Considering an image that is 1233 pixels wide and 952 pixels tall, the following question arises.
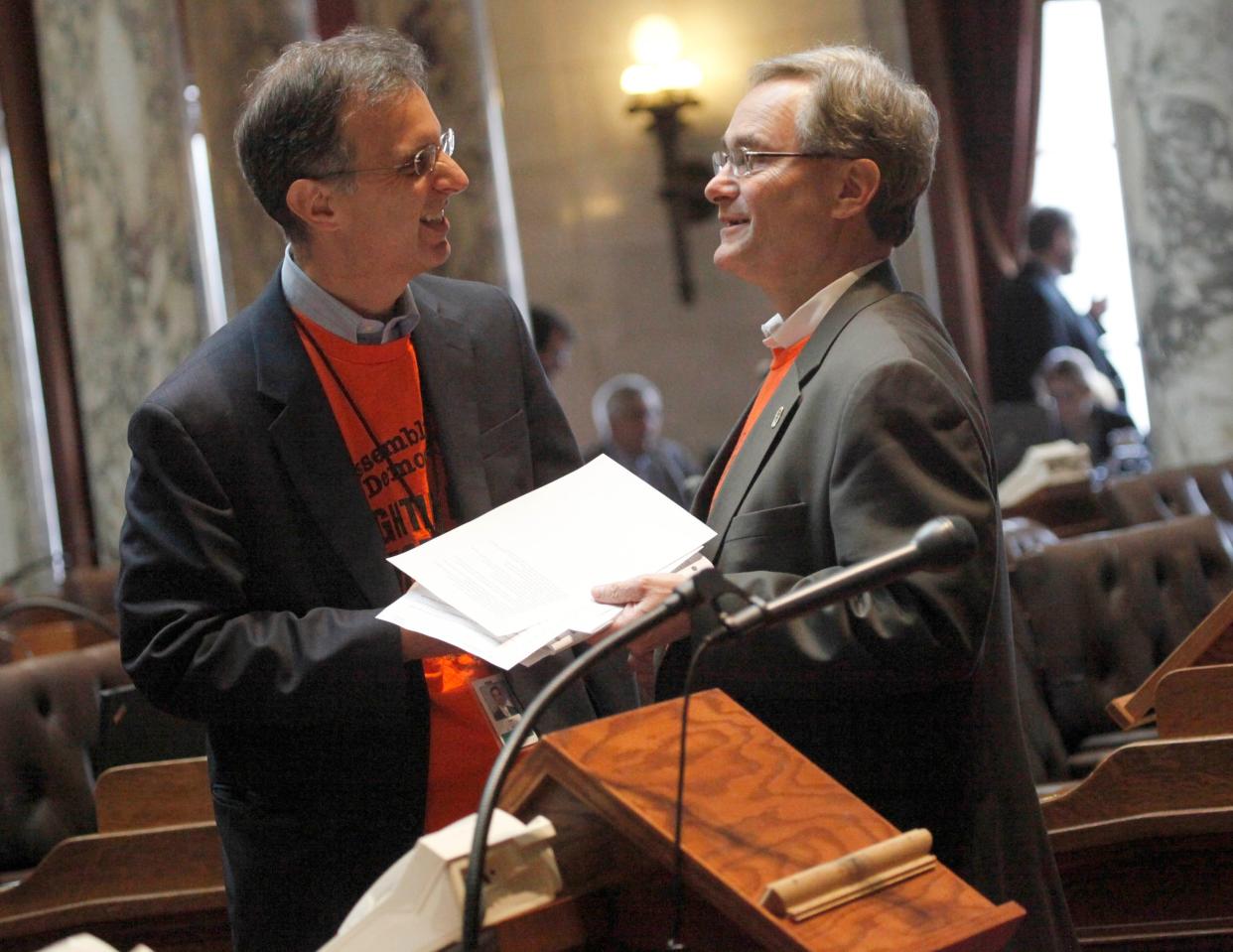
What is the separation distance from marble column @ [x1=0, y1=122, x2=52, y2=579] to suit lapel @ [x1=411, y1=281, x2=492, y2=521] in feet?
29.2

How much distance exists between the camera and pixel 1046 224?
9.66 metres

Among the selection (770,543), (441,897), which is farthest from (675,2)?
(441,897)

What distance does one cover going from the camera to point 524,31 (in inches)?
392

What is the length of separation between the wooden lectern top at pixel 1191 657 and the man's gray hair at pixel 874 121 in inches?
34.1

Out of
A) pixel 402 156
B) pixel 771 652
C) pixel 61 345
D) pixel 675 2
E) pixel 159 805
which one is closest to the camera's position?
pixel 771 652

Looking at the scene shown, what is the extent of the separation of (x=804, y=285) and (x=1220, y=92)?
4.48m

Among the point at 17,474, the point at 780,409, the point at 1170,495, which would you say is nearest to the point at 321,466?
the point at 780,409

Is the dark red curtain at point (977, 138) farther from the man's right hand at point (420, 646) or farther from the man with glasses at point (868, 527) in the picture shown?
the man's right hand at point (420, 646)

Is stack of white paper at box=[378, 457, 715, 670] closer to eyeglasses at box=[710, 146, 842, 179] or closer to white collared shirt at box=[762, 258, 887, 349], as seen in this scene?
white collared shirt at box=[762, 258, 887, 349]

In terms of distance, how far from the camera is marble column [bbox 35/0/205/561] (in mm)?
7262

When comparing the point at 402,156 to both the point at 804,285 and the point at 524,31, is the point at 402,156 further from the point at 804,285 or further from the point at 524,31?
the point at 524,31

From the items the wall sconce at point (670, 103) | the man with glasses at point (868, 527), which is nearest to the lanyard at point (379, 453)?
the man with glasses at point (868, 527)

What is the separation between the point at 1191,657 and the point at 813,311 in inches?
37.0

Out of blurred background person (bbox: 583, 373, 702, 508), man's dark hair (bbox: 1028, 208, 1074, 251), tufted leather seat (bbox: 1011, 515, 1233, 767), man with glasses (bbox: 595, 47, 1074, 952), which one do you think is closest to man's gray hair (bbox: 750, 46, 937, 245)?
man with glasses (bbox: 595, 47, 1074, 952)
